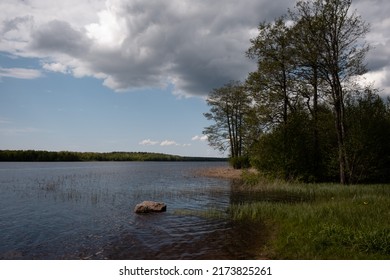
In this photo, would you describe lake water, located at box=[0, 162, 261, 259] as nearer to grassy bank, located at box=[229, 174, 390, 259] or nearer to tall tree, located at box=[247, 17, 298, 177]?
grassy bank, located at box=[229, 174, 390, 259]

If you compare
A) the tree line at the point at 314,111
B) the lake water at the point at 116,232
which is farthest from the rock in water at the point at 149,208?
the tree line at the point at 314,111

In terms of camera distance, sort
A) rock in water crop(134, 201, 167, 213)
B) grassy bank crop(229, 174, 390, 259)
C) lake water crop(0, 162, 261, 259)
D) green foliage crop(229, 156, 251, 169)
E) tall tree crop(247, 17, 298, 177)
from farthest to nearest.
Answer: green foliage crop(229, 156, 251, 169), tall tree crop(247, 17, 298, 177), rock in water crop(134, 201, 167, 213), lake water crop(0, 162, 261, 259), grassy bank crop(229, 174, 390, 259)

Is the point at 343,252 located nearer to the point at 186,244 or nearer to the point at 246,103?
the point at 186,244

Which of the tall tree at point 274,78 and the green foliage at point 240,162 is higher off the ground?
the tall tree at point 274,78

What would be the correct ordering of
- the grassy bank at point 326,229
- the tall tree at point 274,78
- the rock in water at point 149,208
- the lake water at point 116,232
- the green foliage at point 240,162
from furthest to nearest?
1. the green foliage at point 240,162
2. the tall tree at point 274,78
3. the rock in water at point 149,208
4. the lake water at point 116,232
5. the grassy bank at point 326,229

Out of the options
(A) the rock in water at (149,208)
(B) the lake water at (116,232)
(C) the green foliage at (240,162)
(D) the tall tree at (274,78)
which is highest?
(D) the tall tree at (274,78)

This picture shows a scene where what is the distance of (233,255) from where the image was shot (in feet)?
34.9

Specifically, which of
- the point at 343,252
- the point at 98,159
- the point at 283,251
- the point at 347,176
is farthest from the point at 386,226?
the point at 98,159

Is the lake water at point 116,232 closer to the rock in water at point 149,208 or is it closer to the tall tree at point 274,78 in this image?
the rock in water at point 149,208

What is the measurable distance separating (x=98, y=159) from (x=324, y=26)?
146 metres

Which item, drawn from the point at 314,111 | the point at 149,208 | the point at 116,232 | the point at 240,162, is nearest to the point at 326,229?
the point at 116,232

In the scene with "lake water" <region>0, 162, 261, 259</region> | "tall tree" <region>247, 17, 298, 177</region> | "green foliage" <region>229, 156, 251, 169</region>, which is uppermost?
"tall tree" <region>247, 17, 298, 177</region>

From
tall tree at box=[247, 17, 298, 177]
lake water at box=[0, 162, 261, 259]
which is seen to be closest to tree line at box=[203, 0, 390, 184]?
tall tree at box=[247, 17, 298, 177]

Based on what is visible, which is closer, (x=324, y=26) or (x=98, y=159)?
(x=324, y=26)
